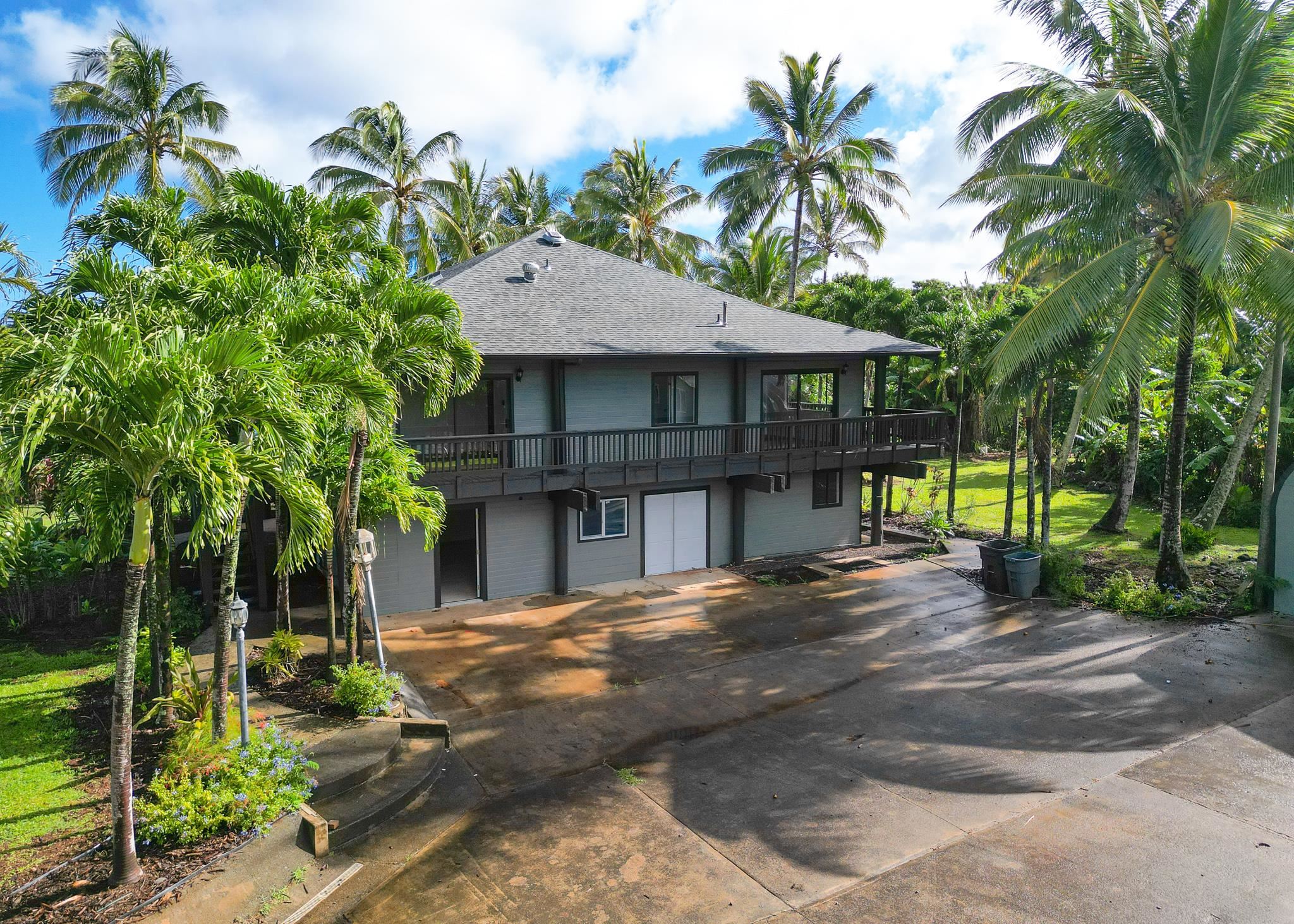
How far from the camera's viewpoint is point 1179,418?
15.6 m

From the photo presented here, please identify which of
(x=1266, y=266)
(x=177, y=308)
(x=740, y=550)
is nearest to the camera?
(x=177, y=308)

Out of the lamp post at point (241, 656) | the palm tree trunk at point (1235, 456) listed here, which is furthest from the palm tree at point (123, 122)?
the palm tree trunk at point (1235, 456)

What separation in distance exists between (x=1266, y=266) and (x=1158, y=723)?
7876 millimetres

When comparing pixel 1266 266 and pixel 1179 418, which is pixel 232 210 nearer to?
pixel 1266 266

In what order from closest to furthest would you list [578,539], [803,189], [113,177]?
1. [578,539]
2. [113,177]
3. [803,189]

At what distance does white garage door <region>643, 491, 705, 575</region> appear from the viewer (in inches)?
723

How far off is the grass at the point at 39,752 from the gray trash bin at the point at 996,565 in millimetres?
15767

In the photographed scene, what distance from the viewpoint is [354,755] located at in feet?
29.4

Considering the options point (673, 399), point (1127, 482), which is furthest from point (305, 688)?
point (1127, 482)

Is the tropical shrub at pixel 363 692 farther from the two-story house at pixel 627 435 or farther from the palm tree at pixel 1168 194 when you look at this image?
the palm tree at pixel 1168 194

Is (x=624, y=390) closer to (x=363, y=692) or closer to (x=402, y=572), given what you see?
(x=402, y=572)

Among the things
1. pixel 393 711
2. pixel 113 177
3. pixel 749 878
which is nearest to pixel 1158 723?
pixel 749 878

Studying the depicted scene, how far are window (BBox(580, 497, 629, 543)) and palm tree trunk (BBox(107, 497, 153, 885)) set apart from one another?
11324mm

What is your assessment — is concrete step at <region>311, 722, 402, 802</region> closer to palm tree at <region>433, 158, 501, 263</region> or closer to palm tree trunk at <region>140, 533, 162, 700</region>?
palm tree trunk at <region>140, 533, 162, 700</region>
